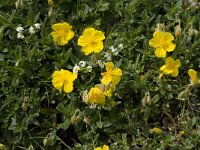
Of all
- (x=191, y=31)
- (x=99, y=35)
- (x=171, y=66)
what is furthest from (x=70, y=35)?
(x=191, y=31)

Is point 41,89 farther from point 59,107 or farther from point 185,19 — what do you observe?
point 185,19

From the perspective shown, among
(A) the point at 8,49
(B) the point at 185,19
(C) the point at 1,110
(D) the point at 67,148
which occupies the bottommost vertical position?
(D) the point at 67,148

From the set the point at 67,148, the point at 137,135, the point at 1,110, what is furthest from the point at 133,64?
the point at 1,110

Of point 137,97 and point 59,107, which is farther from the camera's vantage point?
point 137,97

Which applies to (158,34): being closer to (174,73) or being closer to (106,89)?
(174,73)

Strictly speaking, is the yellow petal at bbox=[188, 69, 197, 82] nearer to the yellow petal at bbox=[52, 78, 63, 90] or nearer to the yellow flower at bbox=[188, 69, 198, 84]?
the yellow flower at bbox=[188, 69, 198, 84]
